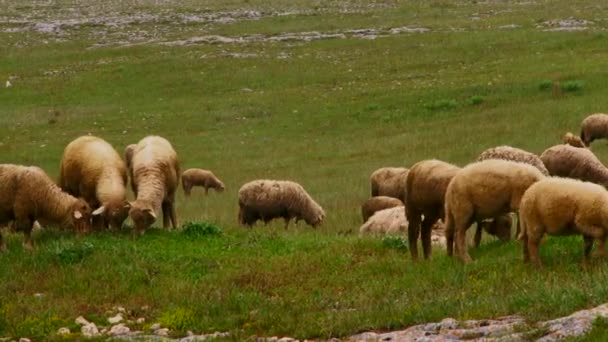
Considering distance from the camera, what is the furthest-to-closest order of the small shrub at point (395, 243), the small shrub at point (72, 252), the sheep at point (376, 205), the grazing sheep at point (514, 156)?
the sheep at point (376, 205) → the grazing sheep at point (514, 156) → the small shrub at point (395, 243) → the small shrub at point (72, 252)

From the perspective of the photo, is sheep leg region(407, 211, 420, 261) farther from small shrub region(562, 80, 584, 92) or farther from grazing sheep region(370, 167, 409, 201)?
small shrub region(562, 80, 584, 92)

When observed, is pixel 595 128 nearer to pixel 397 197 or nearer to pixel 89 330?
pixel 397 197

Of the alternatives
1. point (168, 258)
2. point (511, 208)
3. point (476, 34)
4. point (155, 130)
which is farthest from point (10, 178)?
point (476, 34)

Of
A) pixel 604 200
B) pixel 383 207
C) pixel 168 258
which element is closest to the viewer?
pixel 604 200

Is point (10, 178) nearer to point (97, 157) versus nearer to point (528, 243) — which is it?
point (97, 157)

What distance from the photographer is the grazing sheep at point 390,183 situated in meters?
25.6

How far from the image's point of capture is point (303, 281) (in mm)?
13789

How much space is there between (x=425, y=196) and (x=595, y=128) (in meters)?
18.0

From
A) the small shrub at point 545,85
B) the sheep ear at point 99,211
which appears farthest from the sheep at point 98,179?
the small shrub at point 545,85

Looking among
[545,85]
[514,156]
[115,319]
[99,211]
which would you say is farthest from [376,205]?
[545,85]

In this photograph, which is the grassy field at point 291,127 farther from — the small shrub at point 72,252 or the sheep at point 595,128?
the sheep at point 595,128

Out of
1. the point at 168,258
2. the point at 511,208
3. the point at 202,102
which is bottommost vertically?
the point at 202,102

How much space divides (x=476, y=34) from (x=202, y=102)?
17259 mm

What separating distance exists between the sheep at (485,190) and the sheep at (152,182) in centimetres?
568
